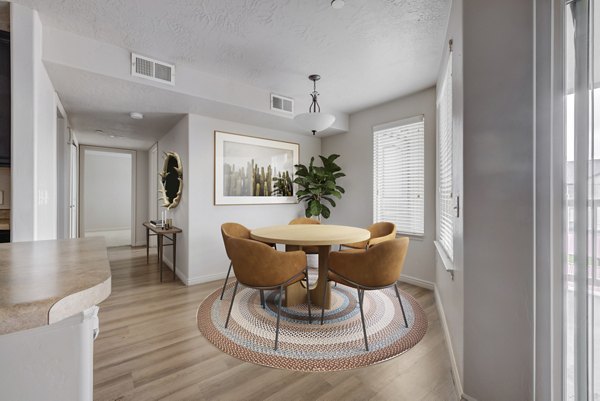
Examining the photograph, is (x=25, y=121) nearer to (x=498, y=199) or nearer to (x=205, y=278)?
(x=205, y=278)

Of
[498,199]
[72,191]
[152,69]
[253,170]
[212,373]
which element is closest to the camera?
[498,199]

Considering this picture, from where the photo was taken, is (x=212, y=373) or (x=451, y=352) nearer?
(x=212, y=373)

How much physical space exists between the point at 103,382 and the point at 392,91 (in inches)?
153

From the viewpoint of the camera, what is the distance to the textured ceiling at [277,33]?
193cm

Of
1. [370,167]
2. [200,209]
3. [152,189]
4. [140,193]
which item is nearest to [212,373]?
[200,209]

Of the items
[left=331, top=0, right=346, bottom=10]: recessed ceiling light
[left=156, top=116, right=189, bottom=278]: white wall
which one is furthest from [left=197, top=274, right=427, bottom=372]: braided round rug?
[left=331, top=0, right=346, bottom=10]: recessed ceiling light

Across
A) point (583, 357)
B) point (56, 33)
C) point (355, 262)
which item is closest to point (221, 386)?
point (355, 262)

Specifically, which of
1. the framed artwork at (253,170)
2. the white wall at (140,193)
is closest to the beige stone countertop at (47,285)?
the framed artwork at (253,170)

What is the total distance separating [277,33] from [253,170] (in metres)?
2.09

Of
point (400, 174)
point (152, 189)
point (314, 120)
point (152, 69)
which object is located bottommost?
point (152, 189)

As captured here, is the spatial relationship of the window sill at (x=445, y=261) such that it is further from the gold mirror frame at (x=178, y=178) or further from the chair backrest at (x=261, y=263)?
the gold mirror frame at (x=178, y=178)

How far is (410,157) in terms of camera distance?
353 cm

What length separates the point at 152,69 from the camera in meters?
2.58

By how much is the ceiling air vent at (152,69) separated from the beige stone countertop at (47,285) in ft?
6.74
